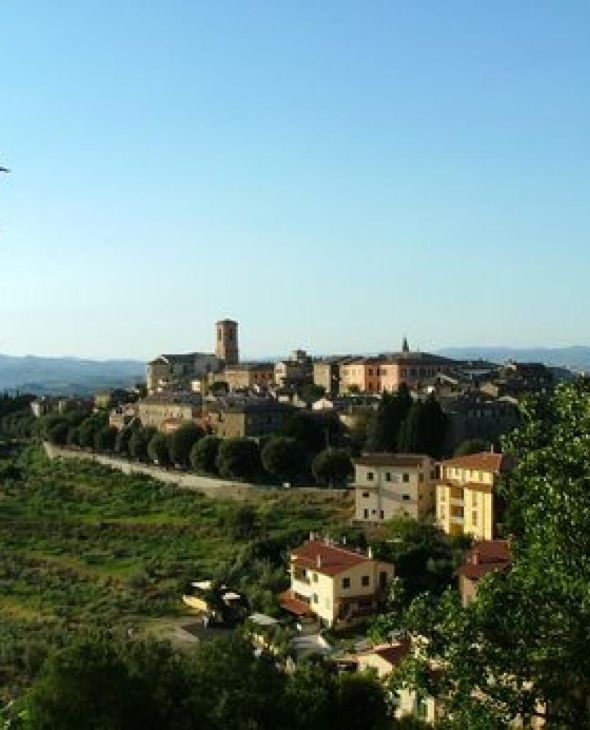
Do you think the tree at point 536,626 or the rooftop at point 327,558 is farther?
the rooftop at point 327,558

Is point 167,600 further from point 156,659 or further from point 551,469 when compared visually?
point 551,469

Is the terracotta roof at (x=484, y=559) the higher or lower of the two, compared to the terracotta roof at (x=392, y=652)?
higher

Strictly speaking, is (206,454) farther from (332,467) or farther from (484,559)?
(484,559)

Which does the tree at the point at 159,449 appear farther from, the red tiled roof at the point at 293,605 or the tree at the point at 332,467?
the red tiled roof at the point at 293,605

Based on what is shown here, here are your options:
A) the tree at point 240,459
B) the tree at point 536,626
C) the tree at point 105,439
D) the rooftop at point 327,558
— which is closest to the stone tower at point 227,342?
the tree at point 105,439

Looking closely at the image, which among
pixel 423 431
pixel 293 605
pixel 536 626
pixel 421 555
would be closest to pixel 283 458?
pixel 423 431

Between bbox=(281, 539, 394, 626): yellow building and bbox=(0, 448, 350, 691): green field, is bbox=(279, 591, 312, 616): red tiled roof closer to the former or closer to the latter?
bbox=(281, 539, 394, 626): yellow building

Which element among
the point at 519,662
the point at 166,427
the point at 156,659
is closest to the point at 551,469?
the point at 519,662

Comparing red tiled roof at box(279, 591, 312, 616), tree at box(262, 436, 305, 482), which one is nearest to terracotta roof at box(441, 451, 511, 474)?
red tiled roof at box(279, 591, 312, 616)
